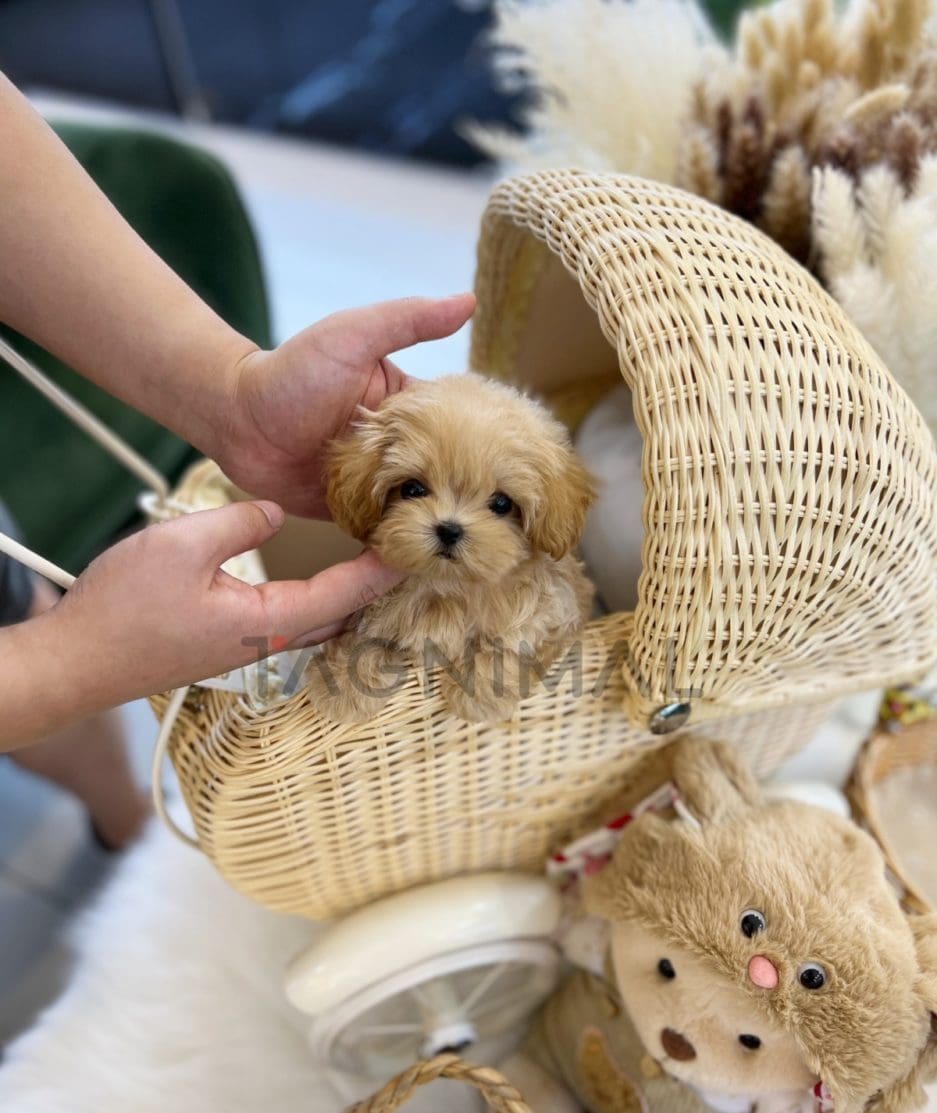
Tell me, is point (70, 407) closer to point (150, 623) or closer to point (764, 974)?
point (150, 623)

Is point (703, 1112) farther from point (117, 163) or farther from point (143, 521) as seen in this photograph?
point (117, 163)

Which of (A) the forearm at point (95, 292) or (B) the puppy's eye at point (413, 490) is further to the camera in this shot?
(A) the forearm at point (95, 292)

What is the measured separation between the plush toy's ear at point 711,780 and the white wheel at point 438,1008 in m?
0.29

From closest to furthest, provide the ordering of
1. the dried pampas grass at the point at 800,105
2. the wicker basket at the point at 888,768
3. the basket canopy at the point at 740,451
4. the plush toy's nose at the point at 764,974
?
the basket canopy at the point at 740,451
the plush toy's nose at the point at 764,974
the dried pampas grass at the point at 800,105
the wicker basket at the point at 888,768

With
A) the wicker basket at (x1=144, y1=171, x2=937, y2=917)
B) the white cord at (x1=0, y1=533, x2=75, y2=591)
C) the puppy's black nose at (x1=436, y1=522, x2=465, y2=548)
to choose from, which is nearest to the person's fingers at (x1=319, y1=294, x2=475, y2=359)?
the wicker basket at (x1=144, y1=171, x2=937, y2=917)

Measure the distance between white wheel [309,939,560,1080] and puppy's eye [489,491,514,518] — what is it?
52cm

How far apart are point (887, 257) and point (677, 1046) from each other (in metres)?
0.81

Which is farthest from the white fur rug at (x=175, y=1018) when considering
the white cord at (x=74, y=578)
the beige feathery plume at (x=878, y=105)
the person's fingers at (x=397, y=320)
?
the beige feathery plume at (x=878, y=105)

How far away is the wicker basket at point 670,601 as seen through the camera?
0.67m

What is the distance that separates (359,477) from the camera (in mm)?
748

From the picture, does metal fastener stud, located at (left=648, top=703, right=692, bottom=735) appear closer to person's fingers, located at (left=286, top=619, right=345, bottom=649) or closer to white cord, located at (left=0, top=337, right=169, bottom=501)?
person's fingers, located at (left=286, top=619, right=345, bottom=649)

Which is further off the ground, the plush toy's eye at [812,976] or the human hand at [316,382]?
the human hand at [316,382]

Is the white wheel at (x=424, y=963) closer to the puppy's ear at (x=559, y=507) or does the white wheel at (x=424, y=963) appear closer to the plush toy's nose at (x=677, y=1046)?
the plush toy's nose at (x=677, y=1046)

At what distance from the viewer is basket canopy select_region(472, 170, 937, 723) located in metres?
0.67
